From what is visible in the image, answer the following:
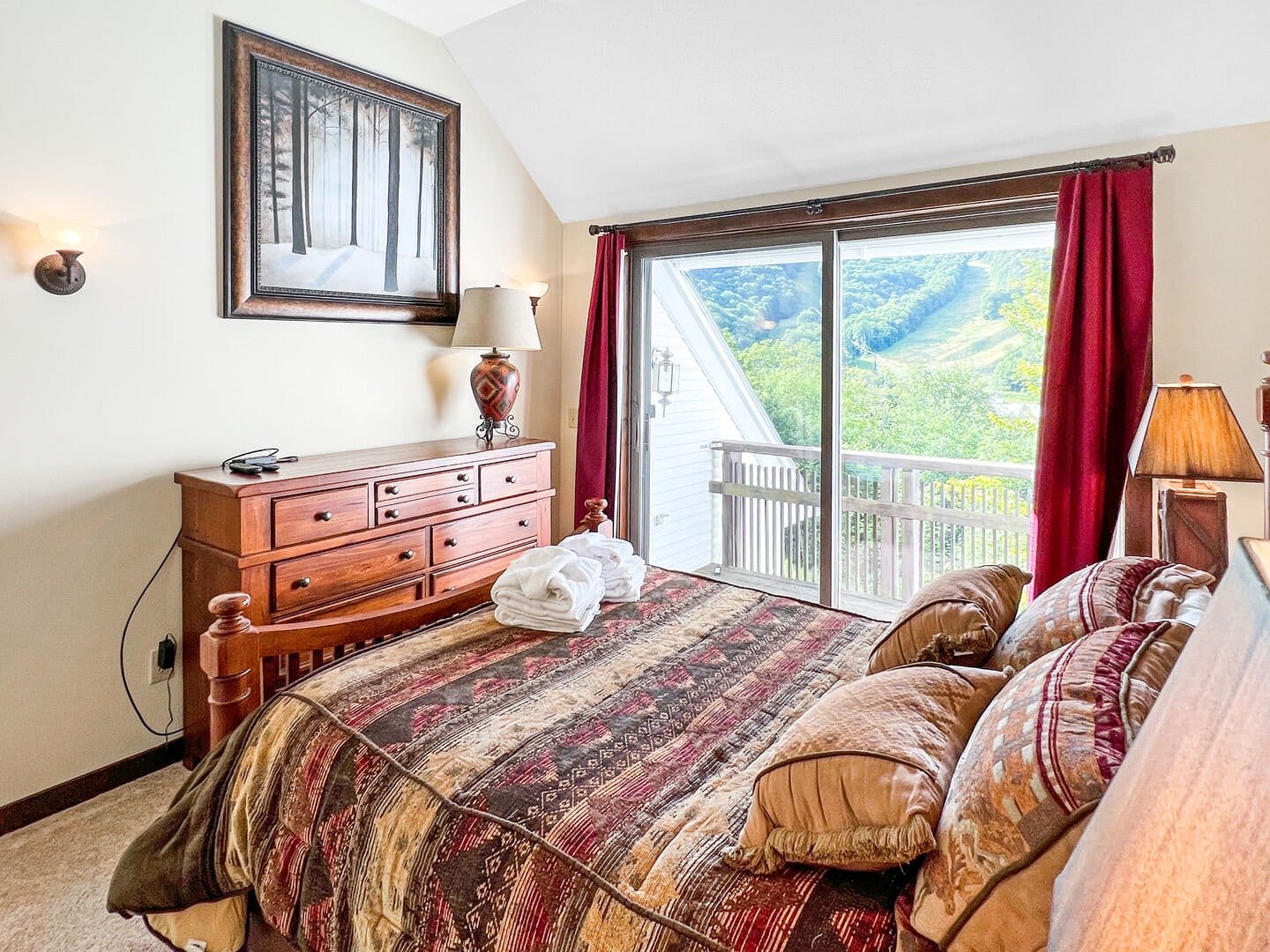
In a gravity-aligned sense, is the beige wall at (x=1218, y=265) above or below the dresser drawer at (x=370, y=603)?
above

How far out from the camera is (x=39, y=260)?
7.77 feet

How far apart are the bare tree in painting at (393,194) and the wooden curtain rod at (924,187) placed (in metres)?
1.05

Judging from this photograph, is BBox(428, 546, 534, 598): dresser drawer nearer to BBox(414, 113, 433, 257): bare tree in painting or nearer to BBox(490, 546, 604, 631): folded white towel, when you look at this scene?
BBox(490, 546, 604, 631): folded white towel

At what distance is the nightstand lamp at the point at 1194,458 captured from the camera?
2020 millimetres

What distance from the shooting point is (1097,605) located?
59.8 inches

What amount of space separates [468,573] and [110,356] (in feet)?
4.93

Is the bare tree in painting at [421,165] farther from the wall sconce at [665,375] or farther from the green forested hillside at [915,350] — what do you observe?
the green forested hillside at [915,350]

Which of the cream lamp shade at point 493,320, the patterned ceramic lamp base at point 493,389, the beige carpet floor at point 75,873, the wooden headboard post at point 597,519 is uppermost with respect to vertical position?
the cream lamp shade at point 493,320

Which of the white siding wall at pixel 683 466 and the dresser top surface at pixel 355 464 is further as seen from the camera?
the white siding wall at pixel 683 466

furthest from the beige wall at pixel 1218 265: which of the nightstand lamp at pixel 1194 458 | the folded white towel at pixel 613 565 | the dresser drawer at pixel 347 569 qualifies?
the dresser drawer at pixel 347 569

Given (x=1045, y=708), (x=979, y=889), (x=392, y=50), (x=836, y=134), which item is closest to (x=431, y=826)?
(x=979, y=889)

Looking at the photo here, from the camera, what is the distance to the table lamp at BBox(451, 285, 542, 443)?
11.2 ft

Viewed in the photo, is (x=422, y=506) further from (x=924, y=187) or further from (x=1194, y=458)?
(x=1194, y=458)

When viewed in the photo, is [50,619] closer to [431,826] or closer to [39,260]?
[39,260]
